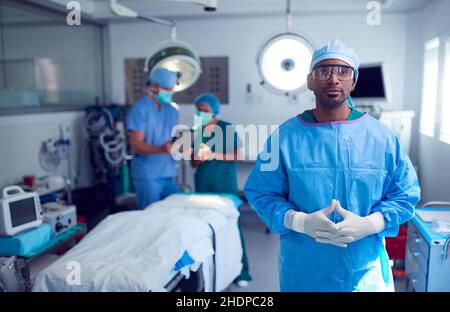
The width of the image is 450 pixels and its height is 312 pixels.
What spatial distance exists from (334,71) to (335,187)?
0.29 m

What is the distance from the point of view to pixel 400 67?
346cm

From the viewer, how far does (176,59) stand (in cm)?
180

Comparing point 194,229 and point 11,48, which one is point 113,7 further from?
point 11,48

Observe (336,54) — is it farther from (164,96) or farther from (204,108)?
(204,108)

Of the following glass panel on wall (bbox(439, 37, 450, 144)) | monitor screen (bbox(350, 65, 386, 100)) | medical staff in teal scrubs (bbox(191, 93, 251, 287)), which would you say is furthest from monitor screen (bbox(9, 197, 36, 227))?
monitor screen (bbox(350, 65, 386, 100))

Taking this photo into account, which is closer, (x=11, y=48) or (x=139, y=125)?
(x=139, y=125)

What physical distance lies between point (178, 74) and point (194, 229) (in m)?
0.73

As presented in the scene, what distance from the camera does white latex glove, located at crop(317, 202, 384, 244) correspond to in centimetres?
96

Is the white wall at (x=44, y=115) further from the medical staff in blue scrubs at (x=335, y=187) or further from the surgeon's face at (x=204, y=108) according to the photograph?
the medical staff in blue scrubs at (x=335, y=187)

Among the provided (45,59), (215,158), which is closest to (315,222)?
(215,158)

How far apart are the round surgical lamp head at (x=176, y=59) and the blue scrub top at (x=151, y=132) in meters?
0.53

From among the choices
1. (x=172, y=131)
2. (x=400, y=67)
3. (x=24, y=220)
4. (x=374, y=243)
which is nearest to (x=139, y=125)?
(x=172, y=131)

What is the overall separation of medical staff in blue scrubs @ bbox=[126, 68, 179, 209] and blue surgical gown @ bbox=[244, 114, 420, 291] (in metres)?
1.36

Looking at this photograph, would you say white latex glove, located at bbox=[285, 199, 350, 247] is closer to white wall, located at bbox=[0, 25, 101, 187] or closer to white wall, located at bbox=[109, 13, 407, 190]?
white wall, located at bbox=[109, 13, 407, 190]
